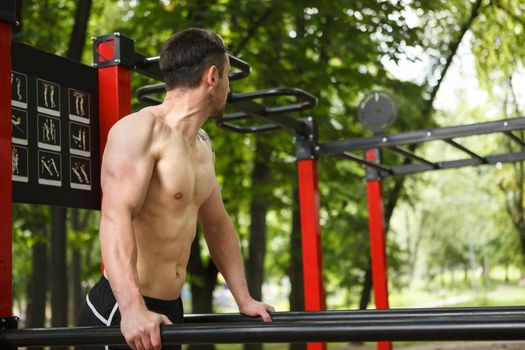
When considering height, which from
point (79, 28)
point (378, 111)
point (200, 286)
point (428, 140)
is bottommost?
point (200, 286)

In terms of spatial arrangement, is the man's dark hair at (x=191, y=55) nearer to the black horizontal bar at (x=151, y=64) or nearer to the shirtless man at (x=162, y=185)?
the shirtless man at (x=162, y=185)

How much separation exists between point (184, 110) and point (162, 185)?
0.24 meters

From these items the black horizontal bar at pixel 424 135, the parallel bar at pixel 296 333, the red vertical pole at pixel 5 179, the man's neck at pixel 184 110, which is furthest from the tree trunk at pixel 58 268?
the parallel bar at pixel 296 333

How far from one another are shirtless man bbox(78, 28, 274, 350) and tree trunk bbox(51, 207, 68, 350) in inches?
220

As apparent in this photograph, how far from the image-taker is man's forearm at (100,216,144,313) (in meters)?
1.92

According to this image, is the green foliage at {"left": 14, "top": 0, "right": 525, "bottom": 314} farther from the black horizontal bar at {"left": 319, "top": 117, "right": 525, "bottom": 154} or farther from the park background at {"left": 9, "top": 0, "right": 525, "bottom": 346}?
the black horizontal bar at {"left": 319, "top": 117, "right": 525, "bottom": 154}

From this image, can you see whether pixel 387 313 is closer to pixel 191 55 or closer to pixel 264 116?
pixel 191 55

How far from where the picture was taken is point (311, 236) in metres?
4.85

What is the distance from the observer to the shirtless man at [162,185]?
1.99m

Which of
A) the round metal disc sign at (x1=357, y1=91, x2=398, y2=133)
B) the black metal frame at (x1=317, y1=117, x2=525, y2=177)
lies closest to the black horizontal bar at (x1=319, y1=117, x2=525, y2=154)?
the black metal frame at (x1=317, y1=117, x2=525, y2=177)

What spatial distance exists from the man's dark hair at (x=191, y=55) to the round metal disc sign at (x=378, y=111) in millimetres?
3304

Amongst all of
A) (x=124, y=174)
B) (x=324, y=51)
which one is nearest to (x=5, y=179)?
(x=124, y=174)

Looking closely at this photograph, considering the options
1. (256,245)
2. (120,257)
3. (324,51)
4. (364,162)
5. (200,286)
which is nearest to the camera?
(120,257)

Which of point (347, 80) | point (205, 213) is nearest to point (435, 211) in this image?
point (347, 80)
